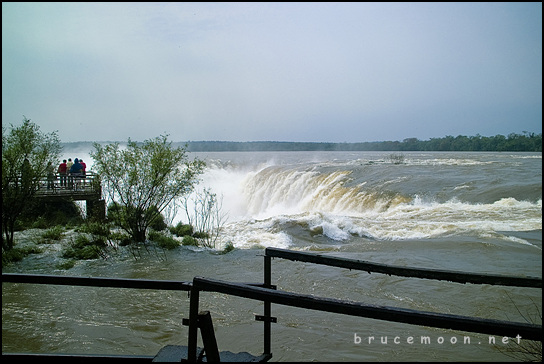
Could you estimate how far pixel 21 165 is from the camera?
10266 mm

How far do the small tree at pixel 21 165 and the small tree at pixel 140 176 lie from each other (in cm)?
125

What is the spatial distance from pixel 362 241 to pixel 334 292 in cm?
511

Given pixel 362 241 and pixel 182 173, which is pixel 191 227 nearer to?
pixel 182 173

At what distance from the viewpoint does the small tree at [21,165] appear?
10070 mm

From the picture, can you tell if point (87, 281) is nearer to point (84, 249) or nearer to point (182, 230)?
point (84, 249)

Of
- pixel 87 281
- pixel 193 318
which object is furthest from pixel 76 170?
pixel 193 318

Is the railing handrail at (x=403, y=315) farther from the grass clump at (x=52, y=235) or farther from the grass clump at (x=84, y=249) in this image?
→ the grass clump at (x=52, y=235)

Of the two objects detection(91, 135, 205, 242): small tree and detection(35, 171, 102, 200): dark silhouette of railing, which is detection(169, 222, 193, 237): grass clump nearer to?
detection(91, 135, 205, 242): small tree

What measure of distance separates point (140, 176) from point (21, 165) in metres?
2.82

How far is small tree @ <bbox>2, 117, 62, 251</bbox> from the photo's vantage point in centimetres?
1007

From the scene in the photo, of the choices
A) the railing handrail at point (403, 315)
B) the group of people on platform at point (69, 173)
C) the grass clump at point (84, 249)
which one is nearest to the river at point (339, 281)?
the grass clump at point (84, 249)

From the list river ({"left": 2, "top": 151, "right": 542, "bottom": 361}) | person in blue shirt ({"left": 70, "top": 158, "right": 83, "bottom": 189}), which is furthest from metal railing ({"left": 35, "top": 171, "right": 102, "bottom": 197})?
river ({"left": 2, "top": 151, "right": 542, "bottom": 361})

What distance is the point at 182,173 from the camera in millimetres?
12188

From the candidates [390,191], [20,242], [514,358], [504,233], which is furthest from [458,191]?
[20,242]
